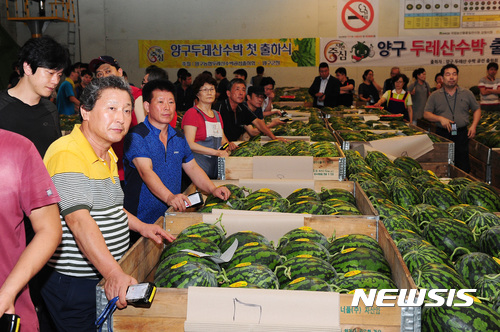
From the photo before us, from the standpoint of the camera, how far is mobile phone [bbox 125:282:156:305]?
1806mm

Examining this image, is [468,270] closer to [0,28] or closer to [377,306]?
[377,306]

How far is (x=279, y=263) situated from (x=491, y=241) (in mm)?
1179

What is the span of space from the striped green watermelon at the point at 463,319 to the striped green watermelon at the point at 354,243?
536mm

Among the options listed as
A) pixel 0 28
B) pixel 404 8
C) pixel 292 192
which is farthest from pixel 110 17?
pixel 292 192

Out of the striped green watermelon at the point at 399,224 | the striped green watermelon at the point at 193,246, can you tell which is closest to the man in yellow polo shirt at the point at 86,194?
the striped green watermelon at the point at 193,246

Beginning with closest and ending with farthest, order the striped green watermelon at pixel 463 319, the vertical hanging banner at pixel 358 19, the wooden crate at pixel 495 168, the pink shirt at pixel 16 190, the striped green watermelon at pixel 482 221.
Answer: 1. the pink shirt at pixel 16 190
2. the striped green watermelon at pixel 463 319
3. the striped green watermelon at pixel 482 221
4. the wooden crate at pixel 495 168
5. the vertical hanging banner at pixel 358 19

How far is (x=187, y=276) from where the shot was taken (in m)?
2.19

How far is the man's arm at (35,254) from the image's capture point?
64.6 inches

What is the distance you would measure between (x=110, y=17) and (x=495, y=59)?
1123 cm

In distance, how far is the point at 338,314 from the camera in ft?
6.17

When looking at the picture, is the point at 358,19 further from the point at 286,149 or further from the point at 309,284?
the point at 309,284

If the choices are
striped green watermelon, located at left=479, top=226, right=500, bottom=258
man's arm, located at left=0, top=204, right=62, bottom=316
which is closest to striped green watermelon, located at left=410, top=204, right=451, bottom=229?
striped green watermelon, located at left=479, top=226, right=500, bottom=258

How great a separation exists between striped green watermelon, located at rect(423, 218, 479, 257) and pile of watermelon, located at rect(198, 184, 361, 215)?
0.45 meters

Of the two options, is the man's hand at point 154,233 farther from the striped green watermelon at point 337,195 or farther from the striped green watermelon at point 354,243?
the striped green watermelon at point 337,195
